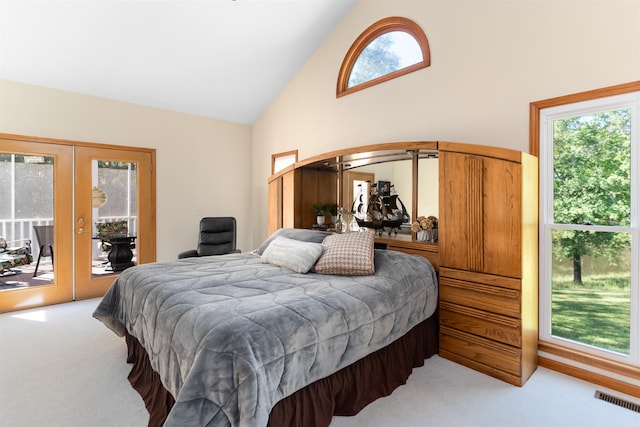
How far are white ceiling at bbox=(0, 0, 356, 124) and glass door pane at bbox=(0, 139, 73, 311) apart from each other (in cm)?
89

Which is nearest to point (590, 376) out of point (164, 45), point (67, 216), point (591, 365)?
point (591, 365)

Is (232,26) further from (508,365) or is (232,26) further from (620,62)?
(508,365)

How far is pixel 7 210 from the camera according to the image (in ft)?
12.1

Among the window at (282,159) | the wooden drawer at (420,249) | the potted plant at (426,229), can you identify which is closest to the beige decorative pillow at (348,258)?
the wooden drawer at (420,249)

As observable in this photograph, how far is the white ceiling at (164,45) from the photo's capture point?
125 inches

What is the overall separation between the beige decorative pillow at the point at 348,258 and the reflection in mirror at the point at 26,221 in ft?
11.6

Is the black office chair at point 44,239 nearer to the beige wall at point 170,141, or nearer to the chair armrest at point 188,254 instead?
the beige wall at point 170,141

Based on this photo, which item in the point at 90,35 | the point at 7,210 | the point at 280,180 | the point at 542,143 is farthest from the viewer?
the point at 280,180

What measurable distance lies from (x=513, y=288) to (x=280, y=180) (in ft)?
10.2

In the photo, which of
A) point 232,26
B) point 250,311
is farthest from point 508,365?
point 232,26

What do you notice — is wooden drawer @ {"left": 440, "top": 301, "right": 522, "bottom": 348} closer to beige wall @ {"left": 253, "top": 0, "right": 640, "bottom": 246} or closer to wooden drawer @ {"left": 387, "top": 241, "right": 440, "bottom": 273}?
wooden drawer @ {"left": 387, "top": 241, "right": 440, "bottom": 273}

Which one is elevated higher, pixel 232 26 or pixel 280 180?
pixel 232 26

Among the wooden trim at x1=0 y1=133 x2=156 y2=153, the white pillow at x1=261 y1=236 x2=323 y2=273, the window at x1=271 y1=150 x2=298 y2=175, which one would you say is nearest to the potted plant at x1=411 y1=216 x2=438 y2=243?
the white pillow at x1=261 y1=236 x2=323 y2=273

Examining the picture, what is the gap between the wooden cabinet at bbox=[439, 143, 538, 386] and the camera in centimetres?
229
